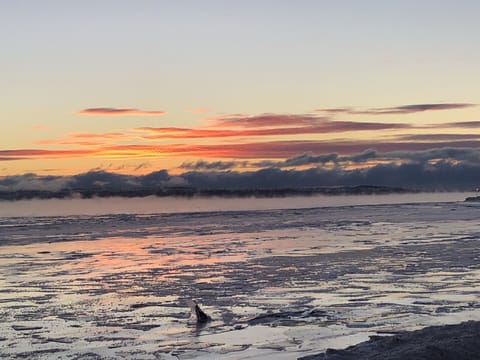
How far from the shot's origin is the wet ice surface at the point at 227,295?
11297 mm

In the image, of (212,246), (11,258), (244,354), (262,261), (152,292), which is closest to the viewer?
(244,354)

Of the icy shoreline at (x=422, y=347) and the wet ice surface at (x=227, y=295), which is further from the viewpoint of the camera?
the wet ice surface at (x=227, y=295)

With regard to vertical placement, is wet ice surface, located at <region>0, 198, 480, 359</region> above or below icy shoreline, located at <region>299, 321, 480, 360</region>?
below

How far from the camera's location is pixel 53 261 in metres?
24.0

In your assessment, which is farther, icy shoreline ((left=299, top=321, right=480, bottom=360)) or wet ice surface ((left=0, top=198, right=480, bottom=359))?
wet ice surface ((left=0, top=198, right=480, bottom=359))

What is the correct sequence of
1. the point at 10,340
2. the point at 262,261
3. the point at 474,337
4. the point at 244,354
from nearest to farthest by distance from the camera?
the point at 474,337, the point at 244,354, the point at 10,340, the point at 262,261

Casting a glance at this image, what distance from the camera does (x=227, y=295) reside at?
1595 cm

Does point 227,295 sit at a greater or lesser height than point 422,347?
lesser

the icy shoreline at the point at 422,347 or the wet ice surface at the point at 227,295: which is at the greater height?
the icy shoreline at the point at 422,347

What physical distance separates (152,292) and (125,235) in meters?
20.9

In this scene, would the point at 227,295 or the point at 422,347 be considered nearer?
the point at 422,347

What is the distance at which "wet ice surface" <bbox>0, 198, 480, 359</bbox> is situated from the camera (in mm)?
11297

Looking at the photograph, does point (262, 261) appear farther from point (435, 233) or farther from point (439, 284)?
point (435, 233)

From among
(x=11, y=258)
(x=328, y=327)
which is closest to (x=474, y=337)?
(x=328, y=327)
